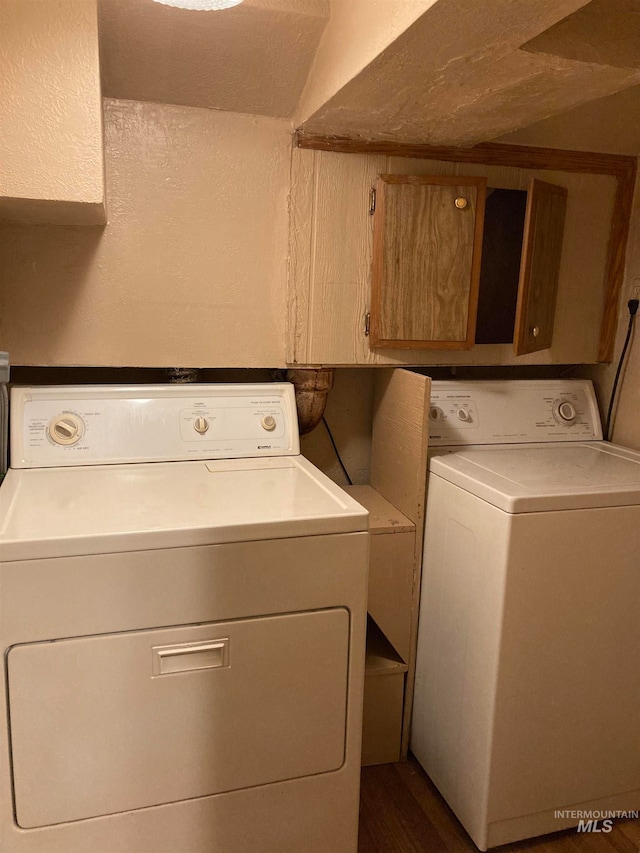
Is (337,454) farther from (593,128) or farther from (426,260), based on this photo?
(593,128)

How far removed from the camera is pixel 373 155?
1778mm

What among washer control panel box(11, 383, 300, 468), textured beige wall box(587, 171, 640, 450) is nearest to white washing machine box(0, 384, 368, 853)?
washer control panel box(11, 383, 300, 468)

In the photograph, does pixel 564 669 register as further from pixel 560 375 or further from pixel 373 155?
pixel 373 155

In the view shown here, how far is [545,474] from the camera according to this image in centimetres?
171

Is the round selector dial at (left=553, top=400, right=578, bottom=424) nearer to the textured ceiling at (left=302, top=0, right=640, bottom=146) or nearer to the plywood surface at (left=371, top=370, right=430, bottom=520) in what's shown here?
the plywood surface at (left=371, top=370, right=430, bottom=520)

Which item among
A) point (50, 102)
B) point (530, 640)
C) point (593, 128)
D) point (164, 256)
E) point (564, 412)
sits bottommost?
point (530, 640)

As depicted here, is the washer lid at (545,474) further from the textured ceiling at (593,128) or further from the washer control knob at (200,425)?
the textured ceiling at (593,128)

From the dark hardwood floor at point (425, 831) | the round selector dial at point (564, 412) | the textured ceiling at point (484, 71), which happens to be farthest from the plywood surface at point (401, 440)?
the dark hardwood floor at point (425, 831)

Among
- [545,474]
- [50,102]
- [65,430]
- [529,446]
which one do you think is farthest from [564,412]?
[50,102]

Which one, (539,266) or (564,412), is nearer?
(539,266)

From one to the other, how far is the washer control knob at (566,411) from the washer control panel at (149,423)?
2.92 feet

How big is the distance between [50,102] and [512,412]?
1503 mm

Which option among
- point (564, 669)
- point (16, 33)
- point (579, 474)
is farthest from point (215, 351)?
point (564, 669)

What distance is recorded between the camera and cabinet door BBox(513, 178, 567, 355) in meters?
1.79
